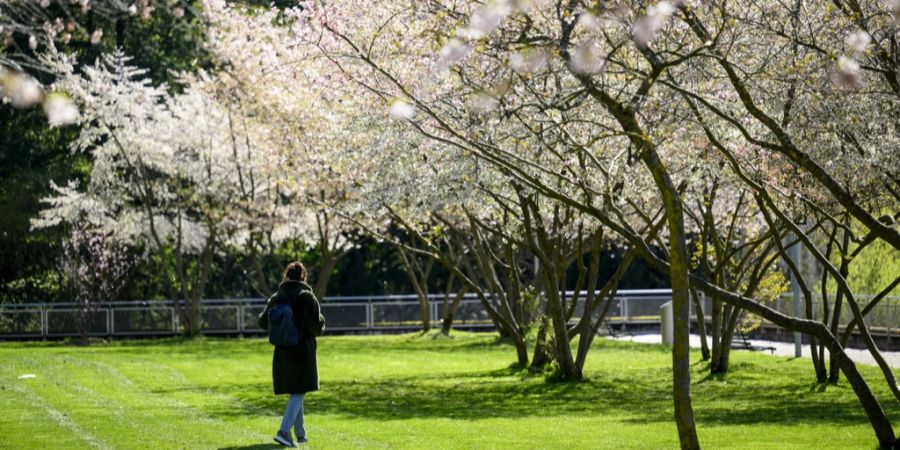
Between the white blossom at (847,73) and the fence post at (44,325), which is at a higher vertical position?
the white blossom at (847,73)

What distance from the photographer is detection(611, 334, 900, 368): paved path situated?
2584cm

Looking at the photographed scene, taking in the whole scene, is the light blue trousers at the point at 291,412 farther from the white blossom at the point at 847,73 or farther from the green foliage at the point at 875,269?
the green foliage at the point at 875,269

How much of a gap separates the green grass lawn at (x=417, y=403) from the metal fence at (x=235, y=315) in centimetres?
928

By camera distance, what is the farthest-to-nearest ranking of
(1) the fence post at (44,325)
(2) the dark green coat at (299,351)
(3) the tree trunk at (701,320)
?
1. (1) the fence post at (44,325)
2. (3) the tree trunk at (701,320)
3. (2) the dark green coat at (299,351)

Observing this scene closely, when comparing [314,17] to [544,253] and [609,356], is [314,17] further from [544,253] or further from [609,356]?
[609,356]

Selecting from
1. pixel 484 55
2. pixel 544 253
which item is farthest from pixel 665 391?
pixel 484 55

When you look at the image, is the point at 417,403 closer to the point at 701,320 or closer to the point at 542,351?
the point at 542,351

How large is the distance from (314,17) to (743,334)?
18938 mm

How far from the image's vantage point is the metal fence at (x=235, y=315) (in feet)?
126

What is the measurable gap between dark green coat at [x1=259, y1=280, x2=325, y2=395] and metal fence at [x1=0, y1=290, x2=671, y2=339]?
2539 centimetres

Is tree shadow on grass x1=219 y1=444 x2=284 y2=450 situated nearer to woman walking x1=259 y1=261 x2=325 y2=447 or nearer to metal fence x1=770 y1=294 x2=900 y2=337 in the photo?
woman walking x1=259 y1=261 x2=325 y2=447

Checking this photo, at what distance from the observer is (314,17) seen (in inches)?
581

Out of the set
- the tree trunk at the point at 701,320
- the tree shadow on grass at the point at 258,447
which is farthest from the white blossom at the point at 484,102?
the tree trunk at the point at 701,320

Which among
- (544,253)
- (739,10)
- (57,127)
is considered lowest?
(544,253)
